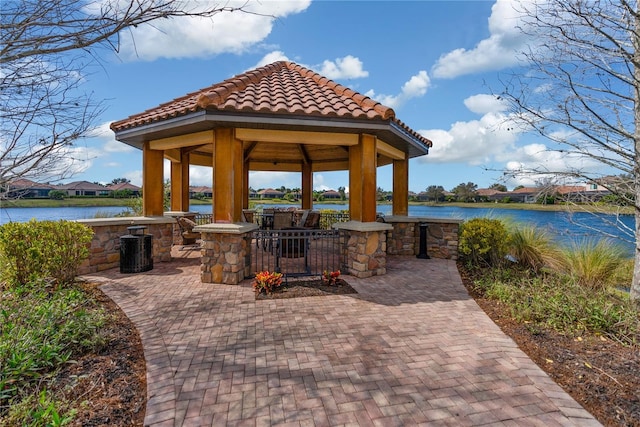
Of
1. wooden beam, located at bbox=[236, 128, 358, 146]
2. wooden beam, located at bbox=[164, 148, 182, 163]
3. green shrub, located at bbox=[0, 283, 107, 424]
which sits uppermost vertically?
wooden beam, located at bbox=[164, 148, 182, 163]

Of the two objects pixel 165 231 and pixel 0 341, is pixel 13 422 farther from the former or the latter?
pixel 165 231

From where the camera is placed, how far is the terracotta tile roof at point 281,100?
5469 millimetres

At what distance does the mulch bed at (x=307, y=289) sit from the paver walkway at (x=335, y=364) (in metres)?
0.26

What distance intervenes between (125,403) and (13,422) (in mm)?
679

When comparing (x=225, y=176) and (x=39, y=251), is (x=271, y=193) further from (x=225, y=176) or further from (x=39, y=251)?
(x=39, y=251)

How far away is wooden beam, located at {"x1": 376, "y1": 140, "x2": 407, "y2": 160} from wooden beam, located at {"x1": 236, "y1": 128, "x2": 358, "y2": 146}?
1.09m

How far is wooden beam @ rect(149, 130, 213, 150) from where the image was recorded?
6406mm

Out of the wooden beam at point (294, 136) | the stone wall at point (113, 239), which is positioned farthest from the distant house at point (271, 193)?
the wooden beam at point (294, 136)

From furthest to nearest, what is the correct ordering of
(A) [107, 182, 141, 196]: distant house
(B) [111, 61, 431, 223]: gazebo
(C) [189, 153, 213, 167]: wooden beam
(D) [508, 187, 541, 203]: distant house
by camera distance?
(A) [107, 182, 141, 196]: distant house → (C) [189, 153, 213, 167]: wooden beam → (B) [111, 61, 431, 223]: gazebo → (D) [508, 187, 541, 203]: distant house

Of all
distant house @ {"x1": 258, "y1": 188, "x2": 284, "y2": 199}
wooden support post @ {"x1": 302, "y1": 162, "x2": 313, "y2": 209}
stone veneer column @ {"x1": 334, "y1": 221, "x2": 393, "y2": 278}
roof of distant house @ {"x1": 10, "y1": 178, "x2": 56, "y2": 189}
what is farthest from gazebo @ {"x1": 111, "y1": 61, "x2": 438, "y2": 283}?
distant house @ {"x1": 258, "y1": 188, "x2": 284, "y2": 199}

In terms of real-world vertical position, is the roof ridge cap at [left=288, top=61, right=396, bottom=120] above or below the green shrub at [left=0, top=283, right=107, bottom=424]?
above

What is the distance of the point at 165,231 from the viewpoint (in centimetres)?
804

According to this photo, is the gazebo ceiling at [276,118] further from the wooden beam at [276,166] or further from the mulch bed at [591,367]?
the wooden beam at [276,166]

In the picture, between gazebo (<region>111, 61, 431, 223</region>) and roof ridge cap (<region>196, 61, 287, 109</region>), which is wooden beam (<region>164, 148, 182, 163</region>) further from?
roof ridge cap (<region>196, 61, 287, 109</region>)
